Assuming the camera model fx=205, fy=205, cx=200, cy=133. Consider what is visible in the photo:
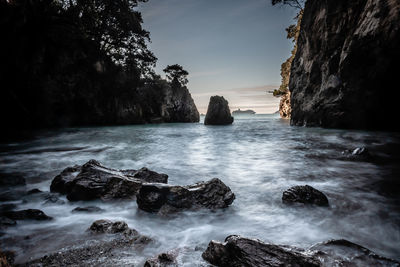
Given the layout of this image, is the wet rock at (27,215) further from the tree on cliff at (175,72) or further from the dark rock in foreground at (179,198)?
the tree on cliff at (175,72)

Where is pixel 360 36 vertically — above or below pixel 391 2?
below

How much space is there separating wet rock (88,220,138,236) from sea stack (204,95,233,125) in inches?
910

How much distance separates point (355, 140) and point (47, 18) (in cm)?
2138

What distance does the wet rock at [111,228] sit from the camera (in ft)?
7.22

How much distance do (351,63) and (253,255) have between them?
11867 millimetres

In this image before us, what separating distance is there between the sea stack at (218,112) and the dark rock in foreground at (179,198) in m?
22.3

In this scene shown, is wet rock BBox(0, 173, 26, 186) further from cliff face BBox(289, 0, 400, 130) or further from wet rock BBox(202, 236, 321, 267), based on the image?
cliff face BBox(289, 0, 400, 130)

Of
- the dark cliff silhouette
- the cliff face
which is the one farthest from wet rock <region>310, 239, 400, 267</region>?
the dark cliff silhouette

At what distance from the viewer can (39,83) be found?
51.2 ft

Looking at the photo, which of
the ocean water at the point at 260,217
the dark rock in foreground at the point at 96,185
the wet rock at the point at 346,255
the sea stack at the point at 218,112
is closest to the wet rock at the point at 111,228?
the ocean water at the point at 260,217

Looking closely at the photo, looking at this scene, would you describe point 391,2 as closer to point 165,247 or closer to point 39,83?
point 165,247

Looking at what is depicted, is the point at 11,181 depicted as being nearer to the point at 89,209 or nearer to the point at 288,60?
the point at 89,209

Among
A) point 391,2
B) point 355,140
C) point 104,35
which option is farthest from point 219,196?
point 104,35

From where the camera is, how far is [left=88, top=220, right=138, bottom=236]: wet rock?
7.22ft
